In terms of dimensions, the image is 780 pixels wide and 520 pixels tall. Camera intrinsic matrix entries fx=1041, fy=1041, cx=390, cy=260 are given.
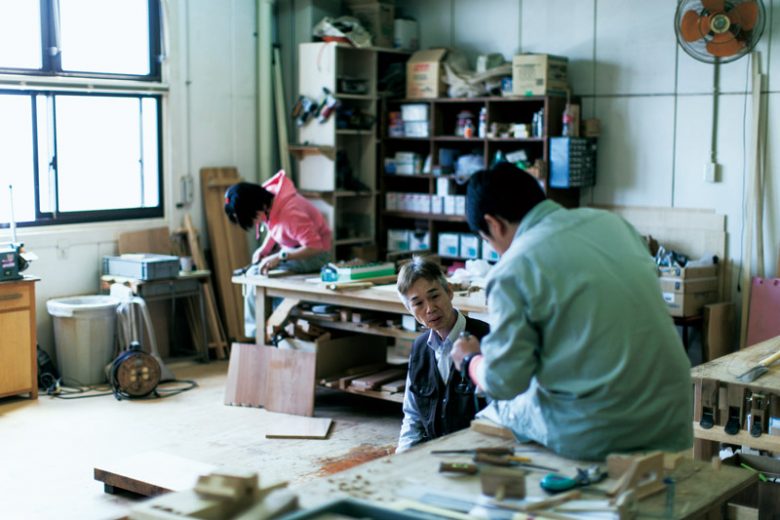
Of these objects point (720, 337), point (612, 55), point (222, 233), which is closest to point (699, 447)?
point (720, 337)

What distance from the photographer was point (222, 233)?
8.66 meters

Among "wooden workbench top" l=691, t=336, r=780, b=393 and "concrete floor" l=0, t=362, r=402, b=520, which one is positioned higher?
"wooden workbench top" l=691, t=336, r=780, b=393

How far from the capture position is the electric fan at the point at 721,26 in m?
6.84

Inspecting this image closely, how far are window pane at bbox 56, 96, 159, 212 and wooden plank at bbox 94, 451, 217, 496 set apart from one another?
315 cm

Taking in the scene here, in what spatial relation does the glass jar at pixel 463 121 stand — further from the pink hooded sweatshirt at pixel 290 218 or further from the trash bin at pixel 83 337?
the trash bin at pixel 83 337

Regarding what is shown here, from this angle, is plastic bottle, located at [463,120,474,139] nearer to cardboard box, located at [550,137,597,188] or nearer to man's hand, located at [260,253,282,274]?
cardboard box, located at [550,137,597,188]

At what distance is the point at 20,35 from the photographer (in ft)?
24.3

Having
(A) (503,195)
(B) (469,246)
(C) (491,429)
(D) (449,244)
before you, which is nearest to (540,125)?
(B) (469,246)

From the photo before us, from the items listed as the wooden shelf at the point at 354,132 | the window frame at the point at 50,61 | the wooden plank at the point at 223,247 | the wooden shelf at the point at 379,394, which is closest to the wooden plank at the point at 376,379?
the wooden shelf at the point at 379,394

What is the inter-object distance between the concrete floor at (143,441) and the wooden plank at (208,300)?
100 centimetres

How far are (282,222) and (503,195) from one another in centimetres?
437

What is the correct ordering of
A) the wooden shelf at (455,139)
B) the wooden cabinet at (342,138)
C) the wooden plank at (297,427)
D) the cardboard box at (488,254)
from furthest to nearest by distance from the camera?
the wooden cabinet at (342,138)
the wooden shelf at (455,139)
the cardboard box at (488,254)
the wooden plank at (297,427)

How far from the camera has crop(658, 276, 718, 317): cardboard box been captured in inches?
274

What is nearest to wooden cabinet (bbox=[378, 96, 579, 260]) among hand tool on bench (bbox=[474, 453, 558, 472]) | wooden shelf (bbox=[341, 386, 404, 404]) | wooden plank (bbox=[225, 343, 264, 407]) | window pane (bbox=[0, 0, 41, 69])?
wooden shelf (bbox=[341, 386, 404, 404])
